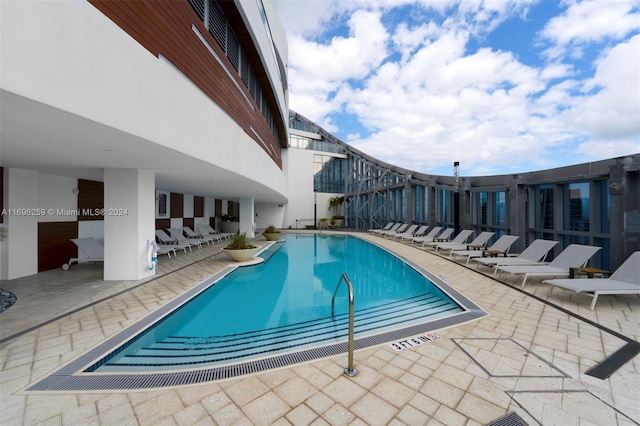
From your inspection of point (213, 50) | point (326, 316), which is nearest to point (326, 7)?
point (213, 50)

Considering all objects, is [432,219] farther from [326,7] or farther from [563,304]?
[326,7]

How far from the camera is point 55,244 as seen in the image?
22.3ft

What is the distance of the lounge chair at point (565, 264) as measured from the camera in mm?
5199

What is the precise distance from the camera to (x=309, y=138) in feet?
90.1

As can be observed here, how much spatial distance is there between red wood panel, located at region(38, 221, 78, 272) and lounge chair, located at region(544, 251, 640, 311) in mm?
10906

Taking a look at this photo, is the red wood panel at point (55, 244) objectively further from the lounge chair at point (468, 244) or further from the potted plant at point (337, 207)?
the potted plant at point (337, 207)

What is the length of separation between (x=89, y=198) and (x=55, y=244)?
1.54m

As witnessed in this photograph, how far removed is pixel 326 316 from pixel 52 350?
3.34 meters

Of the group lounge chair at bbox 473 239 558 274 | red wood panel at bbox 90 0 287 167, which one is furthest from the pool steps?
red wood panel at bbox 90 0 287 167

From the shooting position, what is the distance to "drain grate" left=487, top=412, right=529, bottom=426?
1794mm

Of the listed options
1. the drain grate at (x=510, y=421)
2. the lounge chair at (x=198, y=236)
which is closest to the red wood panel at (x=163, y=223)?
the lounge chair at (x=198, y=236)

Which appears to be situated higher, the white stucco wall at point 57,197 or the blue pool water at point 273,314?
the white stucco wall at point 57,197

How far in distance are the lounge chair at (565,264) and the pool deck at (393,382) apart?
1.27 metres

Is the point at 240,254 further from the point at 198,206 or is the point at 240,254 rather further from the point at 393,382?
the point at 198,206
